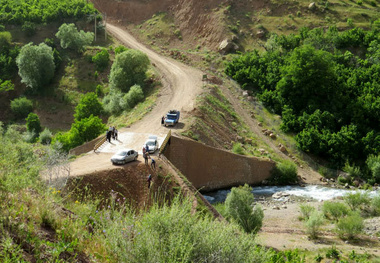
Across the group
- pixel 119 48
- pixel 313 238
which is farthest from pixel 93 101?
pixel 313 238

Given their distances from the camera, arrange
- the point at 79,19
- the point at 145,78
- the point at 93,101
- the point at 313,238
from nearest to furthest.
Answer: the point at 313,238 < the point at 93,101 < the point at 145,78 < the point at 79,19

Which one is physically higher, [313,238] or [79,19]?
[79,19]

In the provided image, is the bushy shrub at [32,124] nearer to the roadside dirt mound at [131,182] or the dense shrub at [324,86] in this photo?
the dense shrub at [324,86]

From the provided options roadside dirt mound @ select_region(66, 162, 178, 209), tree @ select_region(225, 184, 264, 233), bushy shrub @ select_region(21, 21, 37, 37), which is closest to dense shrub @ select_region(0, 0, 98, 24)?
bushy shrub @ select_region(21, 21, 37, 37)

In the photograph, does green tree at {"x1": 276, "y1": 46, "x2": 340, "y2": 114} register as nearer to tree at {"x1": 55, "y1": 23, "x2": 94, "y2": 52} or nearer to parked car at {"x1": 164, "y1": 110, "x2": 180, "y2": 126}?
parked car at {"x1": 164, "y1": 110, "x2": 180, "y2": 126}

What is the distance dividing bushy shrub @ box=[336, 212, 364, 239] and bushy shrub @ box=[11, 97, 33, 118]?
5364 centimetres

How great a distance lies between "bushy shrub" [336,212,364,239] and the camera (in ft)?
91.7

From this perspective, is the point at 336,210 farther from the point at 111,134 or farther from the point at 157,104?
the point at 157,104

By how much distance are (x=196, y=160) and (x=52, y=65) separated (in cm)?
3947

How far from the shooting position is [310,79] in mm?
54250

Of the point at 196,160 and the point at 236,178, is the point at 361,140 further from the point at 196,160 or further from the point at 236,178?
the point at 196,160

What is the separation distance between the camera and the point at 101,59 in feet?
215

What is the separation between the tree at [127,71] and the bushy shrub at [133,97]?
3.61m

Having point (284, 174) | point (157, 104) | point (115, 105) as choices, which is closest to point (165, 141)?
point (157, 104)
